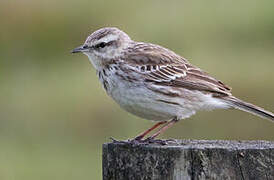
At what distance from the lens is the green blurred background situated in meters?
16.1

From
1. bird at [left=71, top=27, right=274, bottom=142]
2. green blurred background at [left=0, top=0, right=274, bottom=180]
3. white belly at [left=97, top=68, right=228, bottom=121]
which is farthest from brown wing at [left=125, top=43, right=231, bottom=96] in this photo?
green blurred background at [left=0, top=0, right=274, bottom=180]

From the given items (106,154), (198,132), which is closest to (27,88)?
(198,132)

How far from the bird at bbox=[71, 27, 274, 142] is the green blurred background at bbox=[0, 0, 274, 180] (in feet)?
17.6

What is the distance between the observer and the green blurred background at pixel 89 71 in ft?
52.7

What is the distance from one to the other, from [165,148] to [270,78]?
10727 millimetres

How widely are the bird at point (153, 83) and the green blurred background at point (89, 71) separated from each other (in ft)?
17.6

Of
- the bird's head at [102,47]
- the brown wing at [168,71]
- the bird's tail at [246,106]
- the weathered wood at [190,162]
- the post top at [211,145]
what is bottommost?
the weathered wood at [190,162]

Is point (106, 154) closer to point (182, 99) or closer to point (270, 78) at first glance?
point (182, 99)

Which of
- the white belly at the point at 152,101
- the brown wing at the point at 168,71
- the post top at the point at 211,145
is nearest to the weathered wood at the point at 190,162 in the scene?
the post top at the point at 211,145

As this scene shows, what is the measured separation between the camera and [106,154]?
315 inches

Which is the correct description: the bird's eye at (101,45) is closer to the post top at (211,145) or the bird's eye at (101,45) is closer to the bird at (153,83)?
the bird at (153,83)

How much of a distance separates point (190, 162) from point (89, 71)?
40.9 ft

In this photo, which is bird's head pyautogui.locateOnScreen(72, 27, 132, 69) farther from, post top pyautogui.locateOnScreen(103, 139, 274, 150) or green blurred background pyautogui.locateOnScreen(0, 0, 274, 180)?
green blurred background pyautogui.locateOnScreen(0, 0, 274, 180)

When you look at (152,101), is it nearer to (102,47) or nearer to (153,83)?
(153,83)
